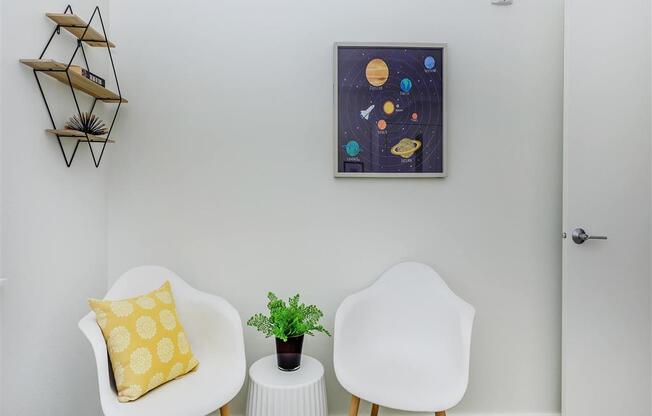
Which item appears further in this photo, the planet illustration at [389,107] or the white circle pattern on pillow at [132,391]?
the planet illustration at [389,107]

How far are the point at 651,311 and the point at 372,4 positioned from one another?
204 cm

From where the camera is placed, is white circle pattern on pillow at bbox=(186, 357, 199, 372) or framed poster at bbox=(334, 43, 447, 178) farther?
framed poster at bbox=(334, 43, 447, 178)

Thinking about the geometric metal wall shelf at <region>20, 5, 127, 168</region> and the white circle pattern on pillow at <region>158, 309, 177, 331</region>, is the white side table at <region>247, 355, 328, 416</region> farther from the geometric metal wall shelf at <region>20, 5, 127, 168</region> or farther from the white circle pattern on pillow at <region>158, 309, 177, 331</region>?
the geometric metal wall shelf at <region>20, 5, 127, 168</region>

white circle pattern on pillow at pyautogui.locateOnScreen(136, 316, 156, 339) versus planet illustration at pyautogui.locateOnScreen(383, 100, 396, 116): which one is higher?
planet illustration at pyautogui.locateOnScreen(383, 100, 396, 116)

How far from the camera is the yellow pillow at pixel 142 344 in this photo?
4.83ft

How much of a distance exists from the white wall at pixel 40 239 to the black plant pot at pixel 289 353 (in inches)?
35.6

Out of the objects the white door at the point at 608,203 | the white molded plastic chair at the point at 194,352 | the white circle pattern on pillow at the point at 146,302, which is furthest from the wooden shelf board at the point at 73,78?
the white door at the point at 608,203

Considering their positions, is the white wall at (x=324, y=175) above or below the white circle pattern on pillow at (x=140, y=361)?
above

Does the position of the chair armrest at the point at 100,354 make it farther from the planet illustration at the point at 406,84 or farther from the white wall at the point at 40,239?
the planet illustration at the point at 406,84

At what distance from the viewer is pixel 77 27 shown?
1.65 m

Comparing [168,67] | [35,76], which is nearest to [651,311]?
[168,67]

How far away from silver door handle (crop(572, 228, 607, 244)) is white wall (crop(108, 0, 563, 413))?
0.21 m

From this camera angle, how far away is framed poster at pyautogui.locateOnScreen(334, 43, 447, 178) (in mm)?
2057

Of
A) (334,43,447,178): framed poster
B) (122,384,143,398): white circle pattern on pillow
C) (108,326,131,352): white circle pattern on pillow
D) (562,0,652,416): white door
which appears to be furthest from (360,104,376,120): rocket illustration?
(122,384,143,398): white circle pattern on pillow
